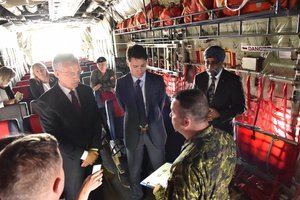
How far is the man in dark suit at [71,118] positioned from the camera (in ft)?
6.77

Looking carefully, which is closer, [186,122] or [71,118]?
[186,122]

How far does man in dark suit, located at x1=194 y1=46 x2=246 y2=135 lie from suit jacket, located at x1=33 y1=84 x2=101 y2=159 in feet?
4.55

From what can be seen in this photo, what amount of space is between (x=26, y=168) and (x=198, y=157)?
2.58ft

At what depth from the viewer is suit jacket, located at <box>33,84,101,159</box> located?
2.07m

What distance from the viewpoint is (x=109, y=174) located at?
7.48ft

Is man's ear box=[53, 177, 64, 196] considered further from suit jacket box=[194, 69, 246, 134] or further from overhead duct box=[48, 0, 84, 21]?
overhead duct box=[48, 0, 84, 21]

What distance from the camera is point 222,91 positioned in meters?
2.64

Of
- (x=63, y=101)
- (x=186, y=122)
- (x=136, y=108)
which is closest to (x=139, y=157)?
(x=136, y=108)

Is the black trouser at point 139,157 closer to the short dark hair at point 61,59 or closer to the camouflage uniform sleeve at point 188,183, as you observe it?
the short dark hair at point 61,59

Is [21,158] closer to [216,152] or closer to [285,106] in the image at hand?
[216,152]

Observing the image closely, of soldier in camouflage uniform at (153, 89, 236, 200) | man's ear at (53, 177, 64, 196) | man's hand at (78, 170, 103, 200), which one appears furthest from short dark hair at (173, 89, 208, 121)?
man's ear at (53, 177, 64, 196)

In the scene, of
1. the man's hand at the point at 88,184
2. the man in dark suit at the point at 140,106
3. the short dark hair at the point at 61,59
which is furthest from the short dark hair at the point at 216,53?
the man's hand at the point at 88,184

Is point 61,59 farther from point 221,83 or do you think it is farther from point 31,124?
point 221,83

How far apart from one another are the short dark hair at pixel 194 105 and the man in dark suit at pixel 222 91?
1.27m
